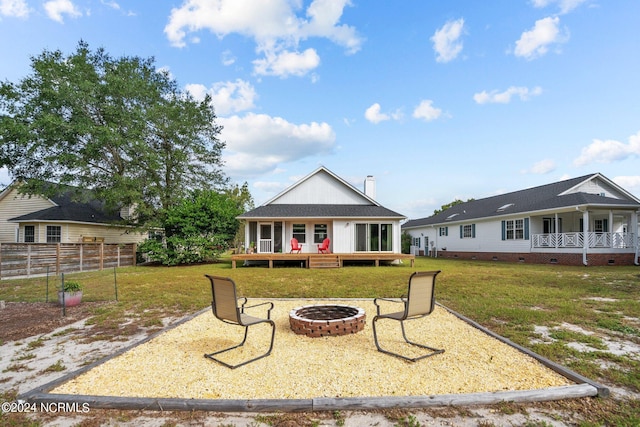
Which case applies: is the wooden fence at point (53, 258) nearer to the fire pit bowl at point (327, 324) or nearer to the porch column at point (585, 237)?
the fire pit bowl at point (327, 324)

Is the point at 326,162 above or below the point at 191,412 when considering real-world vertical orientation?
above

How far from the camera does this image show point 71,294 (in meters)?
7.68

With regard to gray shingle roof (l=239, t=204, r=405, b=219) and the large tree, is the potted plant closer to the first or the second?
gray shingle roof (l=239, t=204, r=405, b=219)

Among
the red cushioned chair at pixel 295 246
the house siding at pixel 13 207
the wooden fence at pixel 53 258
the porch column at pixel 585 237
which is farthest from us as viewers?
the house siding at pixel 13 207

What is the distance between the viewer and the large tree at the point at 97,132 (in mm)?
19875

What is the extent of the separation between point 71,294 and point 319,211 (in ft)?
43.5

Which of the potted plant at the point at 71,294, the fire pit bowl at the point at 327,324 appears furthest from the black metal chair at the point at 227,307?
the potted plant at the point at 71,294

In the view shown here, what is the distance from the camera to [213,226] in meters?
21.4

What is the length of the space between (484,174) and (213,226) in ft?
57.8

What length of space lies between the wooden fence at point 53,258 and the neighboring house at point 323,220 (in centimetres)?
784

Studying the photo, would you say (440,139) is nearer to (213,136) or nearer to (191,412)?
(191,412)

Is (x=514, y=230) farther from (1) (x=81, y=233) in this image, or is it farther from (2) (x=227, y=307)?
(1) (x=81, y=233)

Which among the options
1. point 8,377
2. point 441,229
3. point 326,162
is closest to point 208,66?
point 326,162

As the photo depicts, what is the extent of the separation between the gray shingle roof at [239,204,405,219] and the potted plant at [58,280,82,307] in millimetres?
11100
